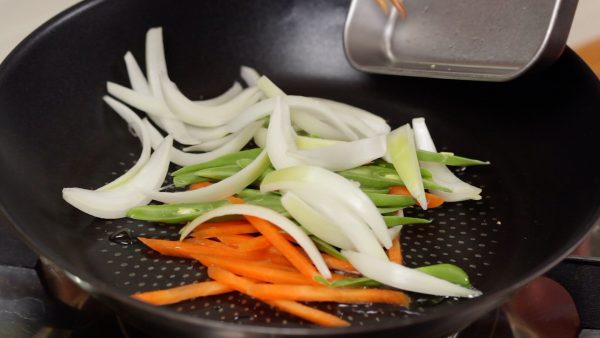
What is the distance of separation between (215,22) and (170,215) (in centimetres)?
51

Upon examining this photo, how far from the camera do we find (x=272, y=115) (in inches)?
46.5

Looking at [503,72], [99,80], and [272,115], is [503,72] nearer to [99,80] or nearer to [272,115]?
[272,115]

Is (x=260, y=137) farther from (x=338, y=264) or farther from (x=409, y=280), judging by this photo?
(x=409, y=280)

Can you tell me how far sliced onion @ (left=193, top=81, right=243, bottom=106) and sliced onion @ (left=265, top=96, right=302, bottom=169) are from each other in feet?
0.67

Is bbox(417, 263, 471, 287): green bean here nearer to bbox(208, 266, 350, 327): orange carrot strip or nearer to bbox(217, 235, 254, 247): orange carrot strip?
bbox(208, 266, 350, 327): orange carrot strip

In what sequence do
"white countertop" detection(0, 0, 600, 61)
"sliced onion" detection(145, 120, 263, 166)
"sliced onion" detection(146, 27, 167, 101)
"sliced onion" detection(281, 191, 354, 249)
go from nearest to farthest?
"sliced onion" detection(281, 191, 354, 249) < "sliced onion" detection(145, 120, 263, 166) < "sliced onion" detection(146, 27, 167, 101) < "white countertop" detection(0, 0, 600, 61)

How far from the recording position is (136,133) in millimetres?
1313

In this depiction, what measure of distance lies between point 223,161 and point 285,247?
0.80 ft

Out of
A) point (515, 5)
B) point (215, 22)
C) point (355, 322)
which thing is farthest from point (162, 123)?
point (515, 5)

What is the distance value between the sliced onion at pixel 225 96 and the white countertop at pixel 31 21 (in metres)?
0.48

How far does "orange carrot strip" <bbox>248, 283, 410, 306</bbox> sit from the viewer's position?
3.10ft

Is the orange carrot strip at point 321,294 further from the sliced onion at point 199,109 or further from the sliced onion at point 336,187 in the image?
the sliced onion at point 199,109

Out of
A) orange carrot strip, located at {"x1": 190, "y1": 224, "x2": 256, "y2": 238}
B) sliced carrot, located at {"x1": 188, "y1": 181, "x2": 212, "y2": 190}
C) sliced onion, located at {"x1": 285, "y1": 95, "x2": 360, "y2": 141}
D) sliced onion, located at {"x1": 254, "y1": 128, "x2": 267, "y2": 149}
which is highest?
sliced onion, located at {"x1": 285, "y1": 95, "x2": 360, "y2": 141}

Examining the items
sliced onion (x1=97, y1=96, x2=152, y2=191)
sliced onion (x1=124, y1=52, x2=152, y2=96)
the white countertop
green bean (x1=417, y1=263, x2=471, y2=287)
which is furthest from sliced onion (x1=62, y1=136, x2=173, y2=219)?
the white countertop
